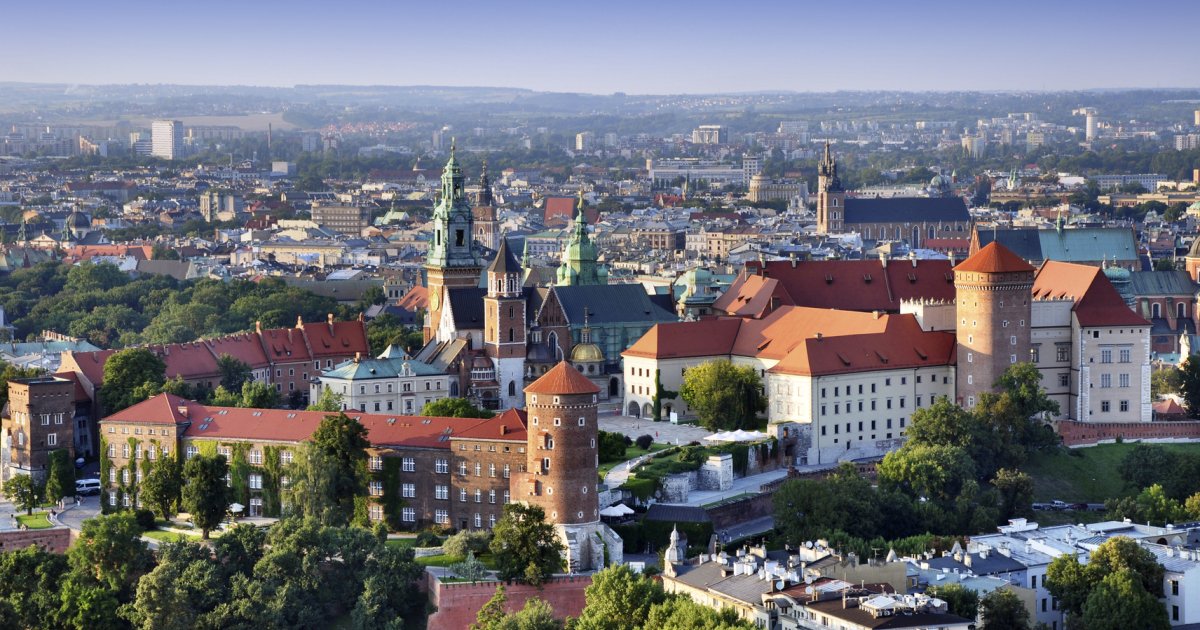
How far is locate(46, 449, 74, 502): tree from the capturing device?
3396 inches

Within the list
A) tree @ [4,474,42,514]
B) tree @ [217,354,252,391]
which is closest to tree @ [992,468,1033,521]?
tree @ [217,354,252,391]

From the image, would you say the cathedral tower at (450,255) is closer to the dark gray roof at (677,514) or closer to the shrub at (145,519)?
the shrub at (145,519)

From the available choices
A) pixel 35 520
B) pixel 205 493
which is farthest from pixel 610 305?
pixel 35 520

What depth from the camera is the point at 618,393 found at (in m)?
102

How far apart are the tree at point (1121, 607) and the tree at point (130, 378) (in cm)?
3858

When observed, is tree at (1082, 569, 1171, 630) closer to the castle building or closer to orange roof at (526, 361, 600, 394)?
orange roof at (526, 361, 600, 394)

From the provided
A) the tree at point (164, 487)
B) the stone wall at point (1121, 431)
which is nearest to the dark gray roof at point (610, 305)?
the stone wall at point (1121, 431)

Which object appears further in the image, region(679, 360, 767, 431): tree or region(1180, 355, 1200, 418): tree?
region(1180, 355, 1200, 418): tree

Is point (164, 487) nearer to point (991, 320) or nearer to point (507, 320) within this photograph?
point (507, 320)

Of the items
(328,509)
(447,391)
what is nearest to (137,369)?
(447,391)

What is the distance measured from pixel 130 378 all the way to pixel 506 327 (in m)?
15.6

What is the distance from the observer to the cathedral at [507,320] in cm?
9956

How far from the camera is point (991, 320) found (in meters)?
93.9

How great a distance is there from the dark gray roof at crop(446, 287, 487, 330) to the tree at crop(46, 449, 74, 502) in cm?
2026
